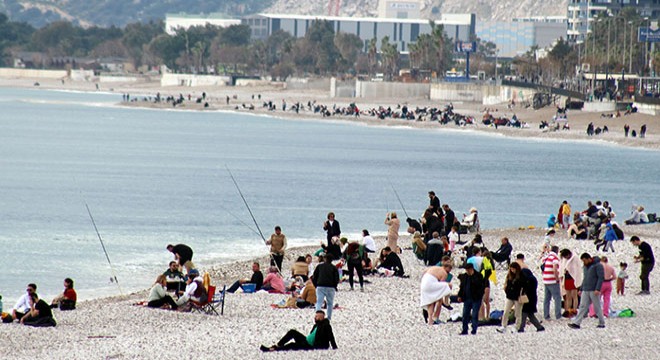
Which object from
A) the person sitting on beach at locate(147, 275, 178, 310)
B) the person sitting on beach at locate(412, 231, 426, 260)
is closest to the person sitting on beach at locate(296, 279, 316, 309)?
the person sitting on beach at locate(147, 275, 178, 310)

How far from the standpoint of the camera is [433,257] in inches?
1024

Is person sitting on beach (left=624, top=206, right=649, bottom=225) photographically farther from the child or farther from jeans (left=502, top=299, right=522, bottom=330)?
jeans (left=502, top=299, right=522, bottom=330)

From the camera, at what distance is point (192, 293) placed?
2084cm

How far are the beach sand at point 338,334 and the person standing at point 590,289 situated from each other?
18cm

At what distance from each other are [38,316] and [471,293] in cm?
674

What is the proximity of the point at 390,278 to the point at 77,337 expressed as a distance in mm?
7929

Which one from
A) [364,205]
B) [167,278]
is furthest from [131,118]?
[167,278]

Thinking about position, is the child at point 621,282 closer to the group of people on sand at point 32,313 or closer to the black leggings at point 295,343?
the black leggings at point 295,343

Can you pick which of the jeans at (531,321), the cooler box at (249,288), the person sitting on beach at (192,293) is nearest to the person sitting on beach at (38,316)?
the person sitting on beach at (192,293)

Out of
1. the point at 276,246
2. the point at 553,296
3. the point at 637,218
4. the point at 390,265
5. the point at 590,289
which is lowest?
the point at 637,218

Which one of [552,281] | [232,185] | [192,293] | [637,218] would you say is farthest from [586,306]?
[232,185]

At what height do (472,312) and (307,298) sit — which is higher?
(472,312)

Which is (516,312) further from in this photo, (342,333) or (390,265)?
(390,265)

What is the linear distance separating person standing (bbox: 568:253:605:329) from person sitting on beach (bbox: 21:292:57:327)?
808 centimetres
